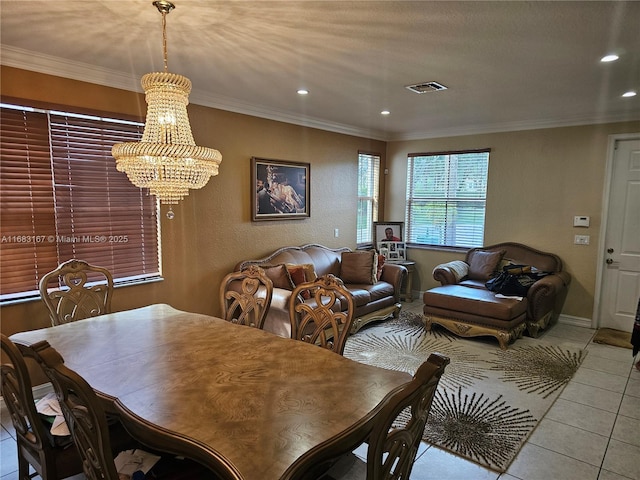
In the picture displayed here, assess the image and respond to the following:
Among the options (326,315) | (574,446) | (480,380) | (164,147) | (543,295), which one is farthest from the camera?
(543,295)

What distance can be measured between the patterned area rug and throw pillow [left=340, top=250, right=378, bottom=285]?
0.61 metres

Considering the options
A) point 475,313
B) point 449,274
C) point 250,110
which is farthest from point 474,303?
point 250,110

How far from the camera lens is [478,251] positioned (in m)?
5.44

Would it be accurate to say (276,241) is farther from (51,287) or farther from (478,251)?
(478,251)

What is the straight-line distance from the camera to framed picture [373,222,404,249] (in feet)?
20.1

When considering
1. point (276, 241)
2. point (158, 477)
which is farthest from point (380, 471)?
point (276, 241)

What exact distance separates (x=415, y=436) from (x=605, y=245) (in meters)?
4.81

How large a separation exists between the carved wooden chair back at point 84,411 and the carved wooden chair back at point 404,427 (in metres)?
0.77

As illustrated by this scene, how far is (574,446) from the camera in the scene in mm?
2518

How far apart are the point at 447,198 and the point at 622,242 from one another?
2.21 metres

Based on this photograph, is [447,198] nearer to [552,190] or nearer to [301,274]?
[552,190]

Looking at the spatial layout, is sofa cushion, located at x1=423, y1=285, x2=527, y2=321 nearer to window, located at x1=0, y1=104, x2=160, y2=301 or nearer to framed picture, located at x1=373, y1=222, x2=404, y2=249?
framed picture, located at x1=373, y1=222, x2=404, y2=249

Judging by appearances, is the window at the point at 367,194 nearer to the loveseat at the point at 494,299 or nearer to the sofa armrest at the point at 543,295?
the loveseat at the point at 494,299

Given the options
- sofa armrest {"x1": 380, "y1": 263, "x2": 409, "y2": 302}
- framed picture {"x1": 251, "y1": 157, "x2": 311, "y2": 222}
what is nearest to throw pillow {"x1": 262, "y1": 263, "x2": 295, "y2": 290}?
framed picture {"x1": 251, "y1": 157, "x2": 311, "y2": 222}
